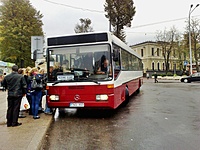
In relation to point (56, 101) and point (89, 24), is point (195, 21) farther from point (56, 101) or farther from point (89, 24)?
point (56, 101)

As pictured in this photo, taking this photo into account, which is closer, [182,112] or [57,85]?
[57,85]

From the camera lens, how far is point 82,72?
25.0ft

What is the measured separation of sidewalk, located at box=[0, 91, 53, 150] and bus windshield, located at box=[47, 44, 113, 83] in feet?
5.28

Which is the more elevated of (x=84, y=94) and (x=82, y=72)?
(x=82, y=72)

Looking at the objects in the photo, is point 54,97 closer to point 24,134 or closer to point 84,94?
Result: point 84,94

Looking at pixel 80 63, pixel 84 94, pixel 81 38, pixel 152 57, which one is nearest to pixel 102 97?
pixel 84 94

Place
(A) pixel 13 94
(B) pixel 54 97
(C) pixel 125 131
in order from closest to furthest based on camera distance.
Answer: (C) pixel 125 131 → (A) pixel 13 94 → (B) pixel 54 97

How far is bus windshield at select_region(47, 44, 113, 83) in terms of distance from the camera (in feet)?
24.7

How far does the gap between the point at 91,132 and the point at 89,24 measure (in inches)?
1690

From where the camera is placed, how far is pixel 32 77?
7.54m

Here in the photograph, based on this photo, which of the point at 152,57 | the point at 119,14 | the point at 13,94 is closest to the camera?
the point at 13,94

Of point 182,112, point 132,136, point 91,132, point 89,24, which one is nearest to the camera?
point 132,136

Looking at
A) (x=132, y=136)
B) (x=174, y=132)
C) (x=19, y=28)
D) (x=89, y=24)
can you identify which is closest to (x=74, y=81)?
(x=132, y=136)

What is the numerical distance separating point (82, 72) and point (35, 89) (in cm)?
167
